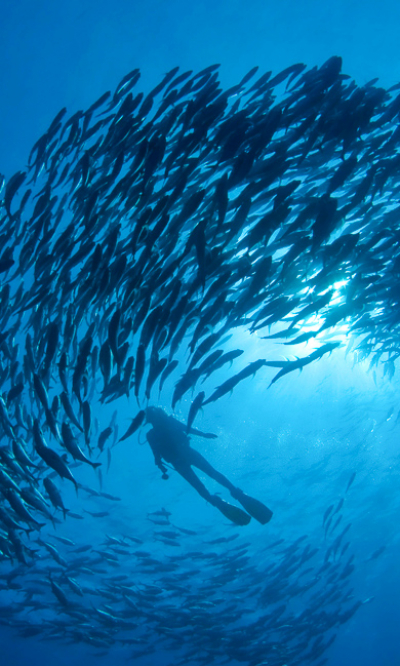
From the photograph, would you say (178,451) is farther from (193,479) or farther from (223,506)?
(223,506)

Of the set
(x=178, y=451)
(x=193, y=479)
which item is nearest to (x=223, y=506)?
(x=193, y=479)

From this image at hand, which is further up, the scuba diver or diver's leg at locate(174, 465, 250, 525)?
the scuba diver

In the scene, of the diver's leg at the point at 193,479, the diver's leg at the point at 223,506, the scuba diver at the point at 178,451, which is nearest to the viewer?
the diver's leg at the point at 223,506

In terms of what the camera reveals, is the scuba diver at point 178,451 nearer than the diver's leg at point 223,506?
No

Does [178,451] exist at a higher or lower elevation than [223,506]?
higher

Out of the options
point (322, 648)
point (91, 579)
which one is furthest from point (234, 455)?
point (91, 579)

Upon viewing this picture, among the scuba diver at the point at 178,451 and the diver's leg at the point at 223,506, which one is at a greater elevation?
the scuba diver at the point at 178,451

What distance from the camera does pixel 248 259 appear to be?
5062 millimetres

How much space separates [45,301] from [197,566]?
26.8m

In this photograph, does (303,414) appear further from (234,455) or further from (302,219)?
(302,219)

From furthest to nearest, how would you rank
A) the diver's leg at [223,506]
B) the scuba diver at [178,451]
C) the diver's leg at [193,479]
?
the diver's leg at [193,479], the scuba diver at [178,451], the diver's leg at [223,506]

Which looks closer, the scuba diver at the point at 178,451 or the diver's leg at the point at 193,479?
the scuba diver at the point at 178,451

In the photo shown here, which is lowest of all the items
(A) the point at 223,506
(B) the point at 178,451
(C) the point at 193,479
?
(A) the point at 223,506

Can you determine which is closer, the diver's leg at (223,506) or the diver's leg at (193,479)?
the diver's leg at (223,506)
